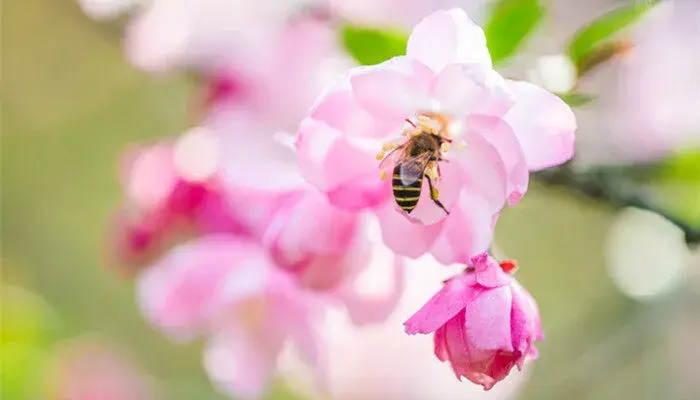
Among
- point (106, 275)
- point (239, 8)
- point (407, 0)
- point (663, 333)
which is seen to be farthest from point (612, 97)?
point (106, 275)

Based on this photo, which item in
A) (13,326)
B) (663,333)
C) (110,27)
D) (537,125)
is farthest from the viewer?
(13,326)

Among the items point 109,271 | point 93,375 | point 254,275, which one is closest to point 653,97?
point 254,275

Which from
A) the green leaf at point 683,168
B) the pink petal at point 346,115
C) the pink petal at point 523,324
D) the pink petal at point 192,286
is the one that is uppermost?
the pink petal at point 192,286

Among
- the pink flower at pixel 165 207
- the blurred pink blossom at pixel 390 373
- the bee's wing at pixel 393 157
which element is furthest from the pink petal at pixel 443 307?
the blurred pink blossom at pixel 390 373

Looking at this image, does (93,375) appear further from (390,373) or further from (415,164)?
(415,164)

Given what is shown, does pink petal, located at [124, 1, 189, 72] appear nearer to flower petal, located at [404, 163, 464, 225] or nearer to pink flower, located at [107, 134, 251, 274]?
pink flower, located at [107, 134, 251, 274]

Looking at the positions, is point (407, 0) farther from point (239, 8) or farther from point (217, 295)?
point (217, 295)

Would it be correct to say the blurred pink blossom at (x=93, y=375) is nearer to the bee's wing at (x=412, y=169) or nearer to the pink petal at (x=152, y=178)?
the pink petal at (x=152, y=178)
